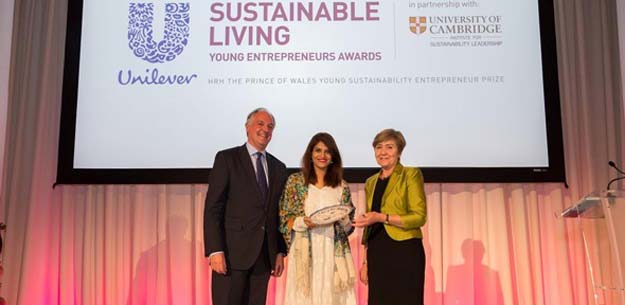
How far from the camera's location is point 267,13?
459 cm

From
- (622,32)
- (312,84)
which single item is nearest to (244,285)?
(312,84)

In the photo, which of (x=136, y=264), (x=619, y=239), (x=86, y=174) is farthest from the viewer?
(x=136, y=264)

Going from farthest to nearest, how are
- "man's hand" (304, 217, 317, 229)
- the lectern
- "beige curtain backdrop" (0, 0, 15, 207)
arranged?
"beige curtain backdrop" (0, 0, 15, 207)
"man's hand" (304, 217, 317, 229)
the lectern

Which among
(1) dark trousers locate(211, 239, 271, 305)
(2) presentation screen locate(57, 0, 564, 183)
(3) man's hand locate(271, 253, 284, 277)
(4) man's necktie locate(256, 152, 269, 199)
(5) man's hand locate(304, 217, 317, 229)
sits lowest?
(1) dark trousers locate(211, 239, 271, 305)

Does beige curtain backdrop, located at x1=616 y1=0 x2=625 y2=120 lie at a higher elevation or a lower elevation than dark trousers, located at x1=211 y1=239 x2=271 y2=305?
higher

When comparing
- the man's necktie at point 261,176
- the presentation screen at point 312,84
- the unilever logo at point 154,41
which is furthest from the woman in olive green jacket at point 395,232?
→ the unilever logo at point 154,41

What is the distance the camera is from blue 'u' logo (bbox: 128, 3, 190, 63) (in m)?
4.52

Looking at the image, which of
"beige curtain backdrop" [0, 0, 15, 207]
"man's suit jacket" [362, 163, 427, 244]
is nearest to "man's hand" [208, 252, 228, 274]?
"man's suit jacket" [362, 163, 427, 244]

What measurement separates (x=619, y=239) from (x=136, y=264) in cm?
340

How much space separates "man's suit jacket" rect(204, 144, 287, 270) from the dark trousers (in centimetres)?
4

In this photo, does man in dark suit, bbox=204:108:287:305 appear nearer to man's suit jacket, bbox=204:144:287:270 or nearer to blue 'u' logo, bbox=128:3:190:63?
man's suit jacket, bbox=204:144:287:270

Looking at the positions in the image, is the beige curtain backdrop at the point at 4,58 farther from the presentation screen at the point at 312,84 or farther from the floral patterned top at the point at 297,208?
the floral patterned top at the point at 297,208

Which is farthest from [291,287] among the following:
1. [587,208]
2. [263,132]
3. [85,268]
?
[85,268]

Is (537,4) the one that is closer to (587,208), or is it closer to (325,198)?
(587,208)
